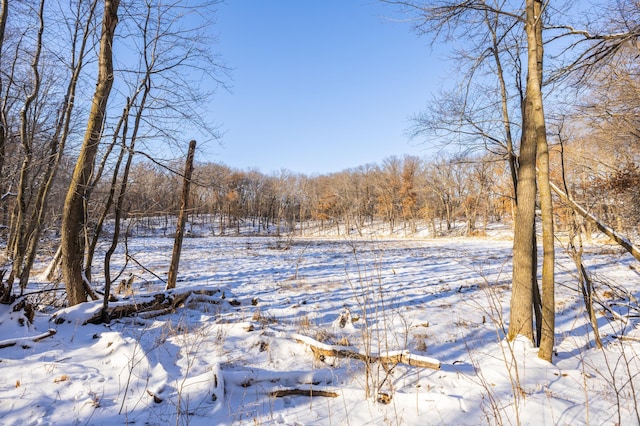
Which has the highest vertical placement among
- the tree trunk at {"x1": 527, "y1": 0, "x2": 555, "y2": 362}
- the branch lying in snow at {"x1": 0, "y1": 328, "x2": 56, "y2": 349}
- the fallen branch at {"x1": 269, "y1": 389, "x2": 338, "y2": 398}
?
the tree trunk at {"x1": 527, "y1": 0, "x2": 555, "y2": 362}

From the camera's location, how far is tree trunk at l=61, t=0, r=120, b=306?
485 centimetres

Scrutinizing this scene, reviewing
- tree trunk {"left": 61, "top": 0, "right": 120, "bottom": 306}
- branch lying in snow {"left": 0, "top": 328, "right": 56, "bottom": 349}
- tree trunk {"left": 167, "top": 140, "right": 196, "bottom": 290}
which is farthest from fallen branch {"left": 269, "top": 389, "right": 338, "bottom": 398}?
tree trunk {"left": 167, "top": 140, "right": 196, "bottom": 290}

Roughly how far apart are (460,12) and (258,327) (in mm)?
5713

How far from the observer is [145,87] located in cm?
650

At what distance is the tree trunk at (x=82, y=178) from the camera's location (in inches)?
191

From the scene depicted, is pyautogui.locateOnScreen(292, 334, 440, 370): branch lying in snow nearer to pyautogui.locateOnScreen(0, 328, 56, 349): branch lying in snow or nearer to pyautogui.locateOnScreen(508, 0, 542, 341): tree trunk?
pyautogui.locateOnScreen(508, 0, 542, 341): tree trunk

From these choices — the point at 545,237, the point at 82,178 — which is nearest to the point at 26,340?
the point at 82,178

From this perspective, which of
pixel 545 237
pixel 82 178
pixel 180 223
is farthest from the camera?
pixel 180 223

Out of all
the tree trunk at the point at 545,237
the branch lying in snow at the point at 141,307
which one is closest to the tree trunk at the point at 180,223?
the branch lying in snow at the point at 141,307

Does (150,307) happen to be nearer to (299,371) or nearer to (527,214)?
(299,371)

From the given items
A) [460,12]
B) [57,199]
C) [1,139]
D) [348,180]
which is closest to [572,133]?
[460,12]

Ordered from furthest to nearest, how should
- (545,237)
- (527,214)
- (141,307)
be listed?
1. (141,307)
2. (527,214)
3. (545,237)

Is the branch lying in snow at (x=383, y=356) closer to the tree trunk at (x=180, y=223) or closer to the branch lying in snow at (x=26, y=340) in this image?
the branch lying in snow at (x=26, y=340)

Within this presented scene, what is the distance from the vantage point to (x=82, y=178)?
16.0ft
